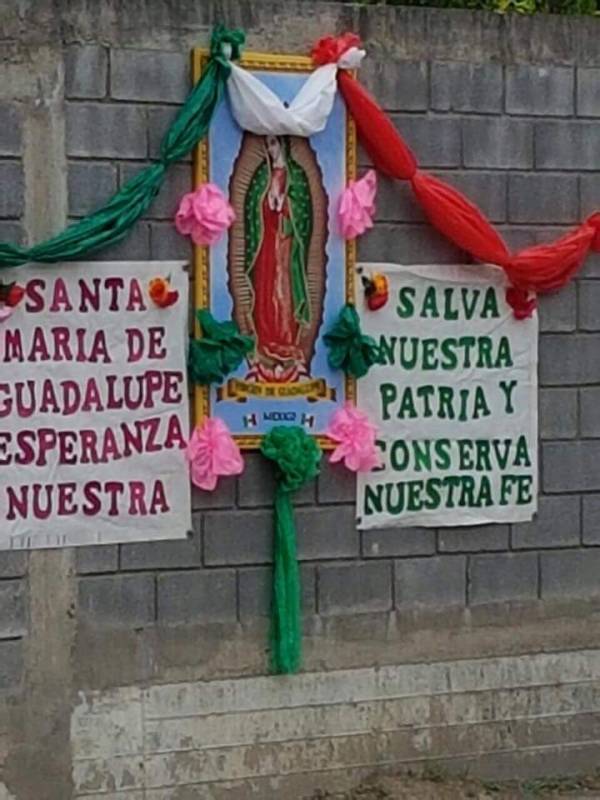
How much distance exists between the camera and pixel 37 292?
559 cm

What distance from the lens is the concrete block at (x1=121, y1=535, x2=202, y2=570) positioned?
576 cm

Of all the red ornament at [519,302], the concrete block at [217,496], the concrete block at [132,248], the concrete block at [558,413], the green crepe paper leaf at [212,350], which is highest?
the concrete block at [132,248]

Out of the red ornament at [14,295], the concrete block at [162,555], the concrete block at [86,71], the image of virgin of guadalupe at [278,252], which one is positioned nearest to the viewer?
the red ornament at [14,295]

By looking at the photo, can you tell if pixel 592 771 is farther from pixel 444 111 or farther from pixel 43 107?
pixel 43 107

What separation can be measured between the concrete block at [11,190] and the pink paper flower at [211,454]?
0.97 metres

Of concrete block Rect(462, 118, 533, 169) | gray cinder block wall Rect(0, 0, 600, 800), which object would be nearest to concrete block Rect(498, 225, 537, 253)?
gray cinder block wall Rect(0, 0, 600, 800)

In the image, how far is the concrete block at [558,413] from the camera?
21.1 feet

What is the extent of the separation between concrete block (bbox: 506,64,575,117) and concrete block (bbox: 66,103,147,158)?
1.48 meters

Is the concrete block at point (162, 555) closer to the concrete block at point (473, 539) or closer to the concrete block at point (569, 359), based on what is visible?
the concrete block at point (473, 539)

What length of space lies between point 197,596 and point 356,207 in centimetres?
148

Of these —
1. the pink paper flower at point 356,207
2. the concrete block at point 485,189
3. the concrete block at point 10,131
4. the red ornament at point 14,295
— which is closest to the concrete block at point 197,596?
the red ornament at point 14,295

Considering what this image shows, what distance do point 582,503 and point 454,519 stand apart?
0.57 meters

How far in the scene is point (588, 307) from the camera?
6504 mm

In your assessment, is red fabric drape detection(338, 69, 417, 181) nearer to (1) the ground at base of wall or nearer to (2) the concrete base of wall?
(2) the concrete base of wall
